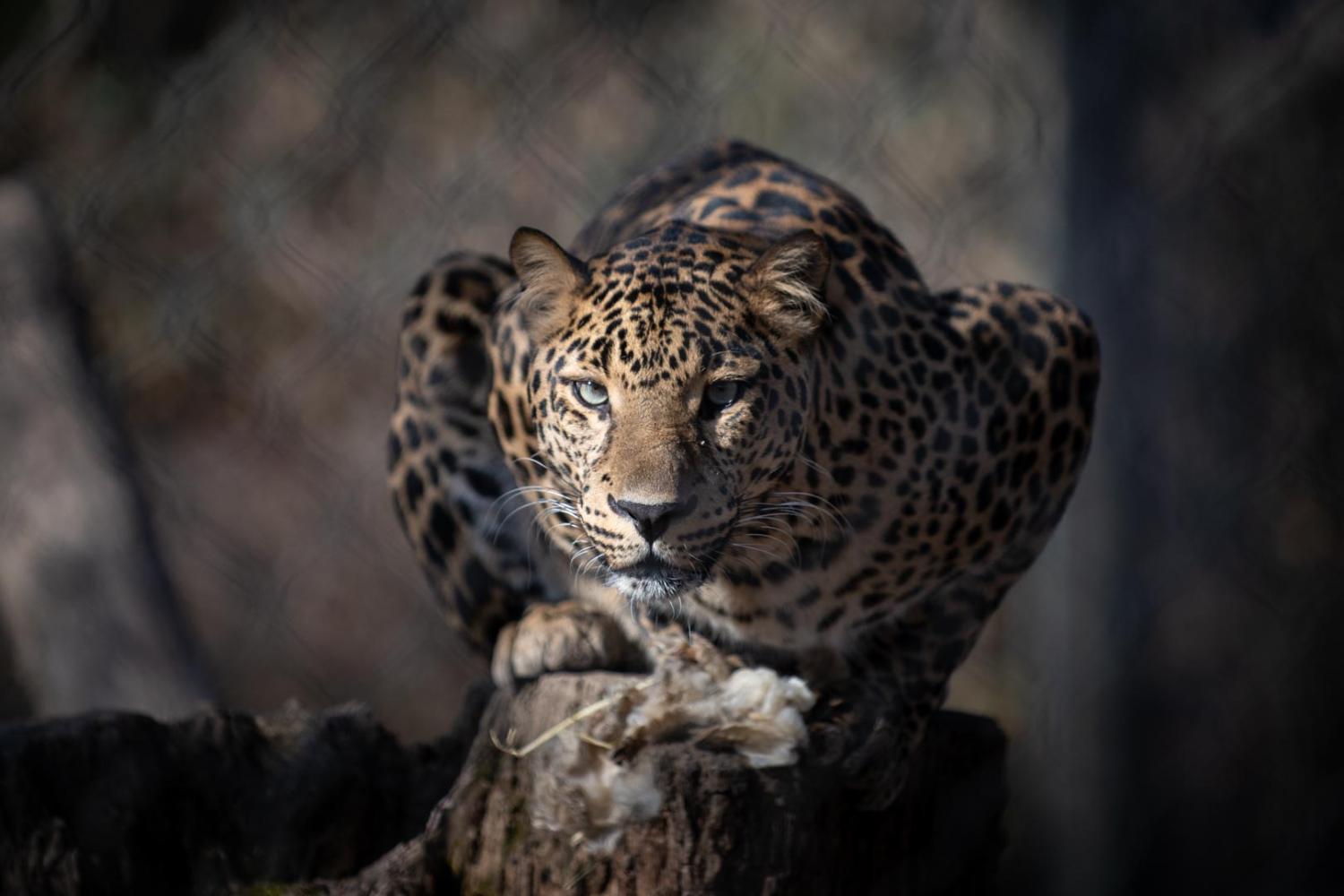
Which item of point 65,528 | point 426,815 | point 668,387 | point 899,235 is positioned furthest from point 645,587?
point 65,528

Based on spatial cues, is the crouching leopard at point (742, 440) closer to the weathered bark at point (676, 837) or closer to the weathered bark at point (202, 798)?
the weathered bark at point (676, 837)

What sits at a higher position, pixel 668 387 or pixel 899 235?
pixel 899 235

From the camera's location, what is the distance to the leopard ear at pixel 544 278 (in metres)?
1.68

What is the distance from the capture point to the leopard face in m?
1.57

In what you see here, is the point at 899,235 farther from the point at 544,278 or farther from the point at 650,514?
the point at 650,514

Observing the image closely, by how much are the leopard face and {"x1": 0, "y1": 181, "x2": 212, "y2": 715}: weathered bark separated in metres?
1.80

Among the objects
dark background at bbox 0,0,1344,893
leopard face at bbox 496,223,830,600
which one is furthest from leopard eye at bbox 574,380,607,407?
dark background at bbox 0,0,1344,893

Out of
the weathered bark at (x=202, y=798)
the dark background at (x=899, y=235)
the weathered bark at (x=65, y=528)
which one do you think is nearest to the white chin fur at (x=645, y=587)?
the weathered bark at (x=202, y=798)

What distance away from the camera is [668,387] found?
5.23ft

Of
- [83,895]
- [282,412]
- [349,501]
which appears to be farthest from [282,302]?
[83,895]

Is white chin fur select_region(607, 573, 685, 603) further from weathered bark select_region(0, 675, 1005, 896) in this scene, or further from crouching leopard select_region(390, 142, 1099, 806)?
weathered bark select_region(0, 675, 1005, 896)

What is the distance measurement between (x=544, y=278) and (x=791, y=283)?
281mm

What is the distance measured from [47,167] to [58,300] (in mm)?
281

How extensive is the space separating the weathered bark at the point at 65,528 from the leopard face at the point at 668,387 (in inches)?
71.0
